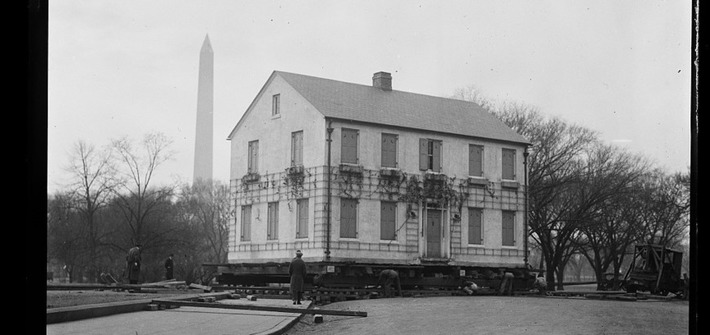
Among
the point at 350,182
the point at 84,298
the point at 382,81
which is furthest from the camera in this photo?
the point at 382,81

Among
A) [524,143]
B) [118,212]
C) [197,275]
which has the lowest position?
[197,275]

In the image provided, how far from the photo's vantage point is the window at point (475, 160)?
31969 mm

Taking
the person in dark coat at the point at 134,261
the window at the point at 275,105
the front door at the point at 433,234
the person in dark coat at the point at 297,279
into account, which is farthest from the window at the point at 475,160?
the person in dark coat at the point at 134,261

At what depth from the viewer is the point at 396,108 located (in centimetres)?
3094

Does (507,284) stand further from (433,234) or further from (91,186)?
(91,186)

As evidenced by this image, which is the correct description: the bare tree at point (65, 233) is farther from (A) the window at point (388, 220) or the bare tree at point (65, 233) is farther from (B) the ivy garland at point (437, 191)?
(B) the ivy garland at point (437, 191)

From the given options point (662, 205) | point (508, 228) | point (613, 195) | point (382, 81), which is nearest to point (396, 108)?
point (382, 81)

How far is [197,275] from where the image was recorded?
31.8 metres

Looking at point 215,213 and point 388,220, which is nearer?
point 388,220

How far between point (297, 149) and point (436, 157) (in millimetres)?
5369
